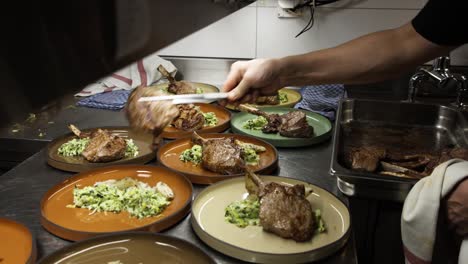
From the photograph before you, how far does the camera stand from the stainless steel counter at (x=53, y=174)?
4.08 feet

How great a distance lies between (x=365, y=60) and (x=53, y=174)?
1.32 metres

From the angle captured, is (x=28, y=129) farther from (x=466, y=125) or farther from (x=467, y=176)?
(x=466, y=125)

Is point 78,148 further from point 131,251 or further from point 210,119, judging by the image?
point 131,251

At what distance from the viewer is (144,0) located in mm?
367

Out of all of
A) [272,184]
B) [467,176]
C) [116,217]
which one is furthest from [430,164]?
[116,217]

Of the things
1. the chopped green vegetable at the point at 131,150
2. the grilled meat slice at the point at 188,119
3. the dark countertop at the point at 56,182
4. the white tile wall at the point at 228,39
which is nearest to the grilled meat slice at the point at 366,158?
the dark countertop at the point at 56,182

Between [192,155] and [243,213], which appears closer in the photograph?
[243,213]

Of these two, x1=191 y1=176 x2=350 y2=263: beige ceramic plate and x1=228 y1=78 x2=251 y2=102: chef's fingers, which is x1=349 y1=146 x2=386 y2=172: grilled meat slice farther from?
x1=228 y1=78 x2=251 y2=102: chef's fingers

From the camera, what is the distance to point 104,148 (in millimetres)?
1704

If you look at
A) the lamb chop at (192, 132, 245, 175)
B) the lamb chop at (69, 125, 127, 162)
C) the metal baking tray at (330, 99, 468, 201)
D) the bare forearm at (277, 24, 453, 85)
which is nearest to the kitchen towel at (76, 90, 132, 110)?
the lamb chop at (69, 125, 127, 162)

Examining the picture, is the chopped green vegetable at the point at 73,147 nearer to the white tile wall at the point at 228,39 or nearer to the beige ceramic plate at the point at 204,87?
the beige ceramic plate at the point at 204,87

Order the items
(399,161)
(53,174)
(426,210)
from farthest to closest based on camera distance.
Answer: (399,161) < (53,174) < (426,210)

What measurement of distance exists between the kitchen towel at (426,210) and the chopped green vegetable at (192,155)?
839mm

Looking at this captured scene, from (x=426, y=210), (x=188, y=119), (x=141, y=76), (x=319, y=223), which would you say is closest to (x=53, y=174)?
(x=188, y=119)
